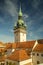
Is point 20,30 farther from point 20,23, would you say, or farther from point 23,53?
point 23,53

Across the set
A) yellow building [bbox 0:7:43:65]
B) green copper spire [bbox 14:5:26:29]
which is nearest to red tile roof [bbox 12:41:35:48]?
yellow building [bbox 0:7:43:65]

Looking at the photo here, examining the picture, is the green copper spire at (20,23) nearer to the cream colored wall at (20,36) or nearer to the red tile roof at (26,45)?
the cream colored wall at (20,36)

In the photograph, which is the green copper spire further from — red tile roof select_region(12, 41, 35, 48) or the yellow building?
red tile roof select_region(12, 41, 35, 48)

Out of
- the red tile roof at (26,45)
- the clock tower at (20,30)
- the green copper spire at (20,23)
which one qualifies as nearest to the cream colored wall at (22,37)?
the clock tower at (20,30)

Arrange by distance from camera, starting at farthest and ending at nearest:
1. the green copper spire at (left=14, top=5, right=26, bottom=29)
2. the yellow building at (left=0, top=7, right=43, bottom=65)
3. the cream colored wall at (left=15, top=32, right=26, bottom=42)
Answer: the green copper spire at (left=14, top=5, right=26, bottom=29) → the cream colored wall at (left=15, top=32, right=26, bottom=42) → the yellow building at (left=0, top=7, right=43, bottom=65)

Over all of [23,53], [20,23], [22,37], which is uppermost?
[20,23]

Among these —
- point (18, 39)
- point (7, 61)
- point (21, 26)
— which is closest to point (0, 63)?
point (7, 61)

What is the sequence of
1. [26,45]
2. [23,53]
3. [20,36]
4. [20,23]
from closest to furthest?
[23,53]
[26,45]
[20,36]
[20,23]

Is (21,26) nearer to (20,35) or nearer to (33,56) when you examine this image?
(20,35)

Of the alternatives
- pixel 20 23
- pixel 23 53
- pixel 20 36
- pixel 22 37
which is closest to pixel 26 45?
pixel 23 53

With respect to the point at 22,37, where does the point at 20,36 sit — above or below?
above

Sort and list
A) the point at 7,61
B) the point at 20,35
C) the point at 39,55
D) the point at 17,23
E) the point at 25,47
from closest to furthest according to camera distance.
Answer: the point at 7,61
the point at 39,55
the point at 25,47
the point at 20,35
the point at 17,23

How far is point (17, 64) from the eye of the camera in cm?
3031

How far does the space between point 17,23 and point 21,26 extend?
3.01 metres
